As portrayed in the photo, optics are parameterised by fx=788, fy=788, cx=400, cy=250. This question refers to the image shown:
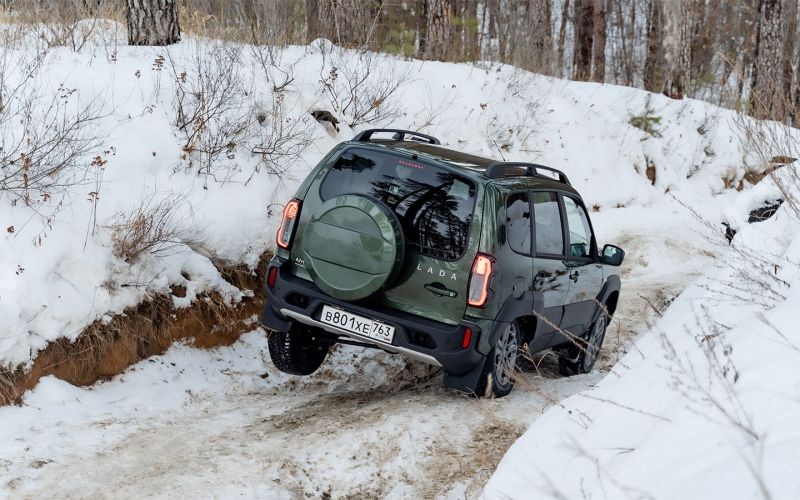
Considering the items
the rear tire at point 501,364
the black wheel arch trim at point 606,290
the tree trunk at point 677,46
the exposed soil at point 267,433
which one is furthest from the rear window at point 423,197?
the tree trunk at point 677,46

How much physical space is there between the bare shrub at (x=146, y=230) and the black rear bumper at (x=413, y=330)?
151 cm

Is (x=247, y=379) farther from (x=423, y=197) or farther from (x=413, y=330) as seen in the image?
(x=423, y=197)

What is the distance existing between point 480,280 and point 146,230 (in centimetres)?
292

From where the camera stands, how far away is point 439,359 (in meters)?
5.39

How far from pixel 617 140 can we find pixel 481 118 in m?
3.31

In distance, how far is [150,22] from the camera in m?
9.99

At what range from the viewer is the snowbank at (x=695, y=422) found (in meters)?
Answer: 2.69

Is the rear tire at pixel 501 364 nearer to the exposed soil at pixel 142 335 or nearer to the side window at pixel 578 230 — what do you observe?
the side window at pixel 578 230

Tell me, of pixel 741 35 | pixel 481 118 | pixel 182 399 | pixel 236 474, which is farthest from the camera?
pixel 741 35

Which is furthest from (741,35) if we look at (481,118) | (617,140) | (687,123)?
(481,118)

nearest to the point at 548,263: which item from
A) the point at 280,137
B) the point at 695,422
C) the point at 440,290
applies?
the point at 440,290

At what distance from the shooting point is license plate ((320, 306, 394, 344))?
5402mm

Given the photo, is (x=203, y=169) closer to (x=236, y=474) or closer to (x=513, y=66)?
(x=236, y=474)

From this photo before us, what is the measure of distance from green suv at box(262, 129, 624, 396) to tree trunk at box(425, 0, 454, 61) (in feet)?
28.4
